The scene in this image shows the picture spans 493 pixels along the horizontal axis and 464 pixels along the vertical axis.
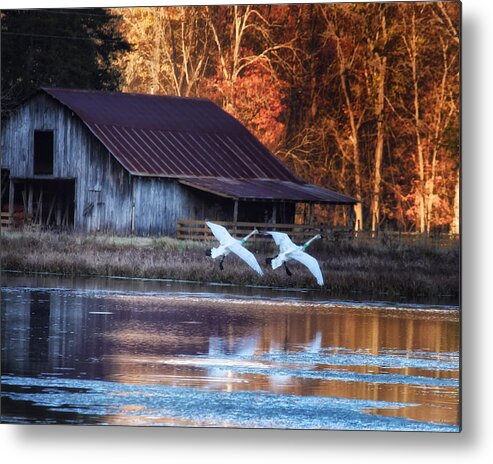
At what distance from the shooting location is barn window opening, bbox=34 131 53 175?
11.4 m

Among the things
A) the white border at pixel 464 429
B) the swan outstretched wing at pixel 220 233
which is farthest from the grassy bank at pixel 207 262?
the white border at pixel 464 429

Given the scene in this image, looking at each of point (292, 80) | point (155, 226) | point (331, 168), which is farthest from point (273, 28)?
point (155, 226)

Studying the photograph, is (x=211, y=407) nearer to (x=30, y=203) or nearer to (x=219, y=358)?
(x=219, y=358)

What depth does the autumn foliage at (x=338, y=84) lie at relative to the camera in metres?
9.41

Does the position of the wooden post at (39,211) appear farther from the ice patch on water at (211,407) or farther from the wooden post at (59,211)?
the ice patch on water at (211,407)

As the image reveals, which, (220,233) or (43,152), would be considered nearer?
(220,233)

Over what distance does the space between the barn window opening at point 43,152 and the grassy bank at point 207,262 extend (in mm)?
694

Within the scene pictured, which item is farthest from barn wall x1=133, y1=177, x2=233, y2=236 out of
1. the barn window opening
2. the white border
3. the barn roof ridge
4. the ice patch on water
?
the white border

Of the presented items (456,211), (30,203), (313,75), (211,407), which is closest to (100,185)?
(30,203)

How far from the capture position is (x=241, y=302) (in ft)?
35.4

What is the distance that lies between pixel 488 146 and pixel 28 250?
144 inches

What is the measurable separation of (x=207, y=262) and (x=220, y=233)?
0.30 m

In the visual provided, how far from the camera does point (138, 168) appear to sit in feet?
38.1

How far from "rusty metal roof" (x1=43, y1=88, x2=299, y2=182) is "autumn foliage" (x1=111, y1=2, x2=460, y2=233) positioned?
157 mm
